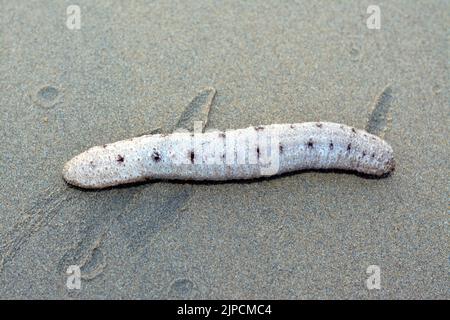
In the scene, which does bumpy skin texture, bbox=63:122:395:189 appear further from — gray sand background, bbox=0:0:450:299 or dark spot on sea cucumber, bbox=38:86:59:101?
dark spot on sea cucumber, bbox=38:86:59:101

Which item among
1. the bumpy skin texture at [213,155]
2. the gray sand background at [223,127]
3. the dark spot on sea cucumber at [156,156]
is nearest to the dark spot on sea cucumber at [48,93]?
the gray sand background at [223,127]

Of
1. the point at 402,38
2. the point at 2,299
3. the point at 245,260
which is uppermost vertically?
the point at 402,38

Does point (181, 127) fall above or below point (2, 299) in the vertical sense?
above

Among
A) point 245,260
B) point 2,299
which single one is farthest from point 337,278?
point 2,299

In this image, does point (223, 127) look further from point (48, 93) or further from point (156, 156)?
point (48, 93)

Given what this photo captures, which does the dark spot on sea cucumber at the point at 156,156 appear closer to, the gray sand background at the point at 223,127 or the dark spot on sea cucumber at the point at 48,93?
the gray sand background at the point at 223,127

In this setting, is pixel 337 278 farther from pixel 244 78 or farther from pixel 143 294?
pixel 244 78
